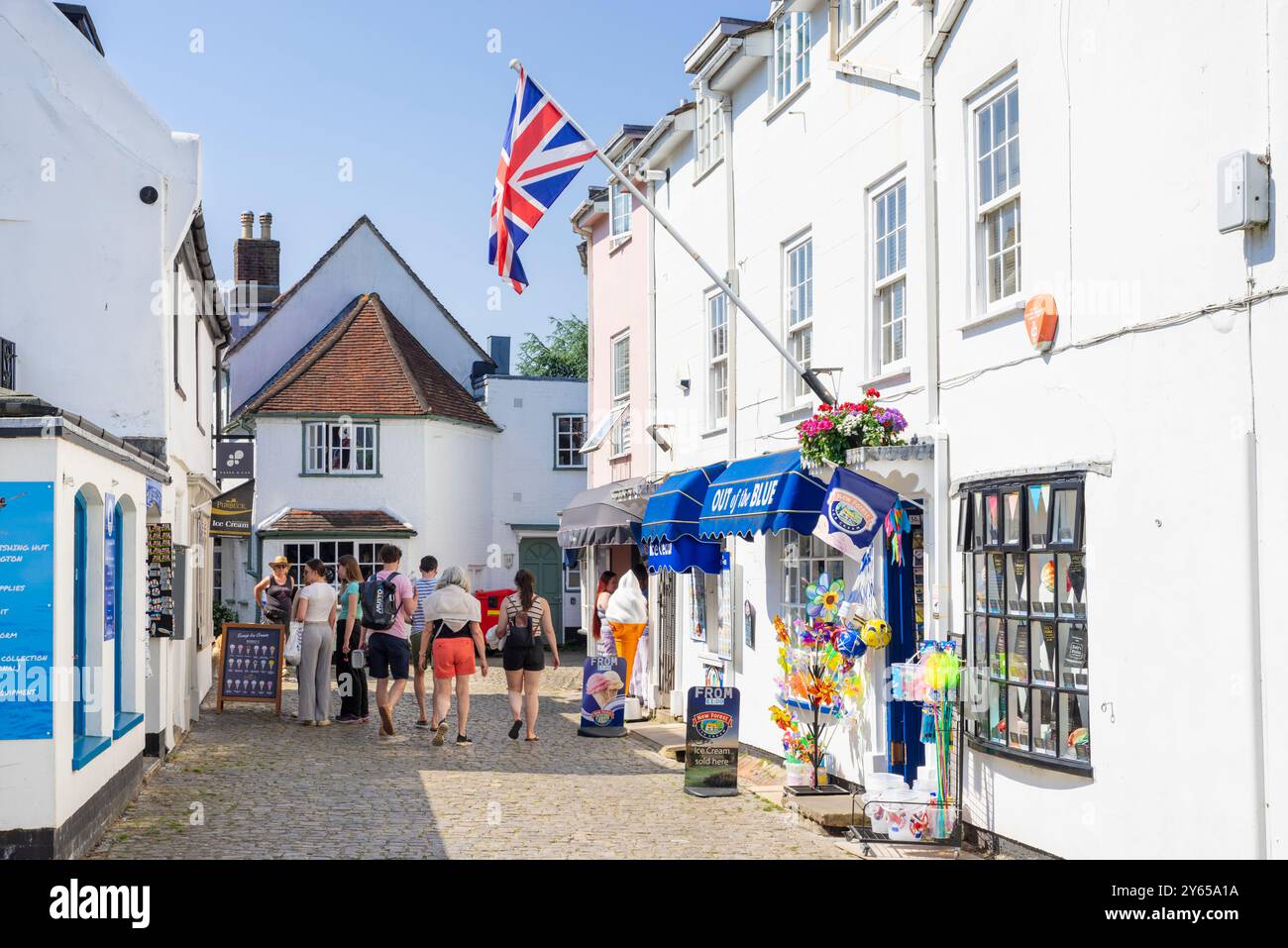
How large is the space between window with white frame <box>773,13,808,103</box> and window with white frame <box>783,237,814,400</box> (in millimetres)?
1551

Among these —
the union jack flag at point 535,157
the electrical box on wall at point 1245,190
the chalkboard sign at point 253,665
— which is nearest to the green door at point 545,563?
the chalkboard sign at point 253,665

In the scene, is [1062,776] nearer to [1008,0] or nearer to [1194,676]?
[1194,676]

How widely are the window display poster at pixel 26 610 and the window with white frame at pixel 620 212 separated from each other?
Answer: 42.0ft

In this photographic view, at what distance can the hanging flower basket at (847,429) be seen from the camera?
1059 centimetres

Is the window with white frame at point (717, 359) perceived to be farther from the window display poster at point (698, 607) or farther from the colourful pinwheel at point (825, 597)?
the colourful pinwheel at point (825, 597)

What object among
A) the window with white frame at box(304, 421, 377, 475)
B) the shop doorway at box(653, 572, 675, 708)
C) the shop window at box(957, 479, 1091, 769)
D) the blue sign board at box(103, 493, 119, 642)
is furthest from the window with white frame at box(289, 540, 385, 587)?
the shop window at box(957, 479, 1091, 769)

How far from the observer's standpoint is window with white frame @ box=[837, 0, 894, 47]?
11.6 meters

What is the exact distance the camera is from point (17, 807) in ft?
26.5

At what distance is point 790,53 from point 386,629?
23.9ft

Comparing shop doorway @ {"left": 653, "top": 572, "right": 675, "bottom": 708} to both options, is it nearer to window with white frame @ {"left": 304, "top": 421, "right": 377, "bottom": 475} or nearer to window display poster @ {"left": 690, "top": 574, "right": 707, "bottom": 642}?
window display poster @ {"left": 690, "top": 574, "right": 707, "bottom": 642}

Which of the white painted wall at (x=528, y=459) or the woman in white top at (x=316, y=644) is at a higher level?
the white painted wall at (x=528, y=459)

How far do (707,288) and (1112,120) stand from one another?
8.45m

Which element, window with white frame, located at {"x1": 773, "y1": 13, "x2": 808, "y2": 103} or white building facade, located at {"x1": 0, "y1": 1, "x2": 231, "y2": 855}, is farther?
window with white frame, located at {"x1": 773, "y1": 13, "x2": 808, "y2": 103}

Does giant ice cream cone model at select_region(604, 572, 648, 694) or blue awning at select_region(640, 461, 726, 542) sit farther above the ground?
blue awning at select_region(640, 461, 726, 542)
